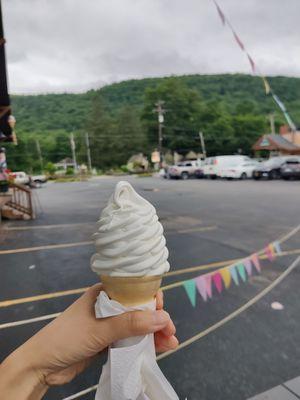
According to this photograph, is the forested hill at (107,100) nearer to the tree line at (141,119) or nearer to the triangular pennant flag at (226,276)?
the tree line at (141,119)

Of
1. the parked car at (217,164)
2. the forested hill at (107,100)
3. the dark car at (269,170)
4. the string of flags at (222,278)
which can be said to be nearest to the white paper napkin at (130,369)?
the string of flags at (222,278)

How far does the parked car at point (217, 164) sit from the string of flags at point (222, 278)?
79.6 ft

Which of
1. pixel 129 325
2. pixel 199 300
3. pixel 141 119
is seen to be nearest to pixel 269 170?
pixel 199 300

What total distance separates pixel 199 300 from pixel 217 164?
27.7 m

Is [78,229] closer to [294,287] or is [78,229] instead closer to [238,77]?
[294,287]

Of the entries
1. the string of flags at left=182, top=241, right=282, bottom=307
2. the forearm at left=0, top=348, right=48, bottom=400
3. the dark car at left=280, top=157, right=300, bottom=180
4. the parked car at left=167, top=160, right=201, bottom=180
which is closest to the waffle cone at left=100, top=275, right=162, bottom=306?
the forearm at left=0, top=348, right=48, bottom=400

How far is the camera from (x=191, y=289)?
5.17 meters

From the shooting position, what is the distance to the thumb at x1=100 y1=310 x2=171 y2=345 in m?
1.51

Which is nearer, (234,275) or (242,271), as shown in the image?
(234,275)

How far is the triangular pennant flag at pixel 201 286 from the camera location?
508 centimetres

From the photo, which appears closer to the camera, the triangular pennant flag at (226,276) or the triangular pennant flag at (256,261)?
the triangular pennant flag at (226,276)

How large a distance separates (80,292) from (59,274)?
1.13 metres

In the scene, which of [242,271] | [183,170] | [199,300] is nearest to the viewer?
[199,300]

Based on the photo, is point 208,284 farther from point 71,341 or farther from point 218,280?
point 71,341
